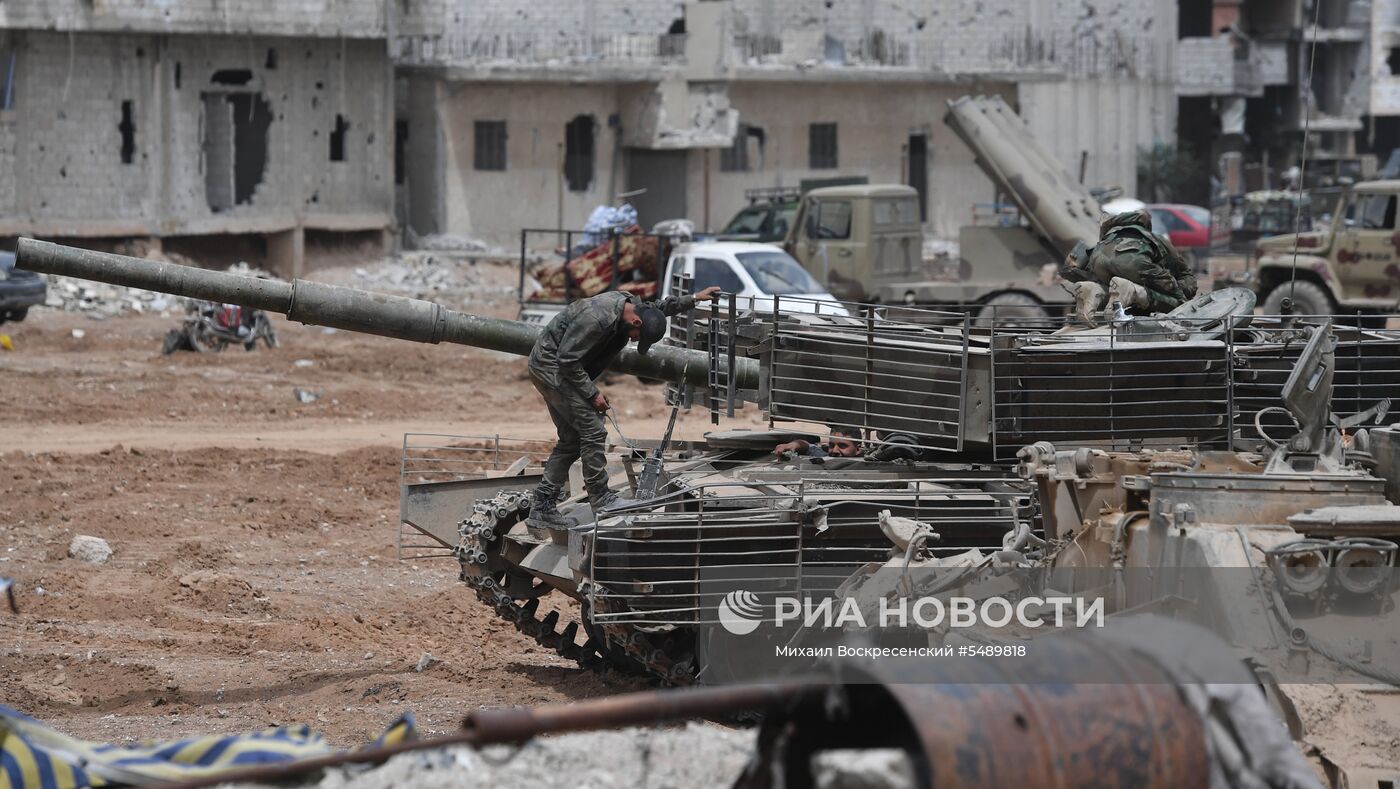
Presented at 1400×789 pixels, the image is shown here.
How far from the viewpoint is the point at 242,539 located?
12469 millimetres

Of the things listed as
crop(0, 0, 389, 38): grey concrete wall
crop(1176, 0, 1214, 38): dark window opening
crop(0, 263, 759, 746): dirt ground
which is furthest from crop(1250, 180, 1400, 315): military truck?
crop(1176, 0, 1214, 38): dark window opening

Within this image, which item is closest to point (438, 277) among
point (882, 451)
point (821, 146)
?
point (821, 146)

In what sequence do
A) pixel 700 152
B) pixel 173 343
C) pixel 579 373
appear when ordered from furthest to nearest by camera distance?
1. pixel 700 152
2. pixel 173 343
3. pixel 579 373

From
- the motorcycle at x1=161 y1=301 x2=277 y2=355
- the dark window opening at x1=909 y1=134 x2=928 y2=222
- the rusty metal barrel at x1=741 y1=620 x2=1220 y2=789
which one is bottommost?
the motorcycle at x1=161 y1=301 x2=277 y2=355

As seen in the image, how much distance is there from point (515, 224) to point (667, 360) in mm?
22689

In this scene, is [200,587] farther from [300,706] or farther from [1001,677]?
[1001,677]

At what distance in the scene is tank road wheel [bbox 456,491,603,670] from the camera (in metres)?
9.17

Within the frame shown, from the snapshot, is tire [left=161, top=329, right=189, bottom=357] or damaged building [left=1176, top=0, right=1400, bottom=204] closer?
tire [left=161, top=329, right=189, bottom=357]

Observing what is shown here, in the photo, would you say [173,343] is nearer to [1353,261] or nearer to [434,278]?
[434,278]

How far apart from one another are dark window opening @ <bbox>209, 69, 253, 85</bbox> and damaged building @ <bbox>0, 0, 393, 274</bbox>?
0.04 m

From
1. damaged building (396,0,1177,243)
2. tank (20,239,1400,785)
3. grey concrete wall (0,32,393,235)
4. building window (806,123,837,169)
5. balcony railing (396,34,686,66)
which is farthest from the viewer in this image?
building window (806,123,837,169)

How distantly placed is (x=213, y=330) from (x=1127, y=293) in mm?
12884

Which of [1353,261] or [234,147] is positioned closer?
[1353,261]

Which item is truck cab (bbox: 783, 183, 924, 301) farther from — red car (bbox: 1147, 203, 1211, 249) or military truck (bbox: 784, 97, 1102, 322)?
red car (bbox: 1147, 203, 1211, 249)
